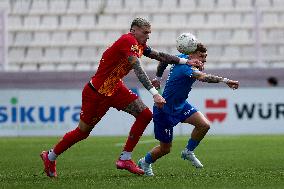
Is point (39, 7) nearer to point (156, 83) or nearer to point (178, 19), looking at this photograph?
point (178, 19)

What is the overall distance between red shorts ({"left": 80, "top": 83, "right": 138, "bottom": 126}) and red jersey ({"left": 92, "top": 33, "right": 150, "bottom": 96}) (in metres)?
0.06

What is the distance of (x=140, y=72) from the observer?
975 cm

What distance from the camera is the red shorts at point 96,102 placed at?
10.2 metres

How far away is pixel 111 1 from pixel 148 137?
6961 mm

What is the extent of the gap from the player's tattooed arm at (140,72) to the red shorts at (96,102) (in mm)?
560

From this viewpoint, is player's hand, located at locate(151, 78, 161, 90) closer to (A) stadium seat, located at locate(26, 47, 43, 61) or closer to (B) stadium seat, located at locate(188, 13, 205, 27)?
(A) stadium seat, located at locate(26, 47, 43, 61)

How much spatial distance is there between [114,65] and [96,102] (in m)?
0.48

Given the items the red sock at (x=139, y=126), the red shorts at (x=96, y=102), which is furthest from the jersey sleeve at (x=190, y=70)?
the red shorts at (x=96, y=102)

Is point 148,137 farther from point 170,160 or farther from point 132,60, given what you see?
point 132,60

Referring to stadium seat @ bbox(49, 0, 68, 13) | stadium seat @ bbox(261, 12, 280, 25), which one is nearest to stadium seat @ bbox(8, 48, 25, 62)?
stadium seat @ bbox(49, 0, 68, 13)

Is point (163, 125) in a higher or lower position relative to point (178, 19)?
higher

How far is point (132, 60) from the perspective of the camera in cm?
981

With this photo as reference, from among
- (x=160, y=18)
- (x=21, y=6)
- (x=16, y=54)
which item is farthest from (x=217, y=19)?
(x=16, y=54)

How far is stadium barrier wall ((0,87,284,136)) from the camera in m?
20.6
